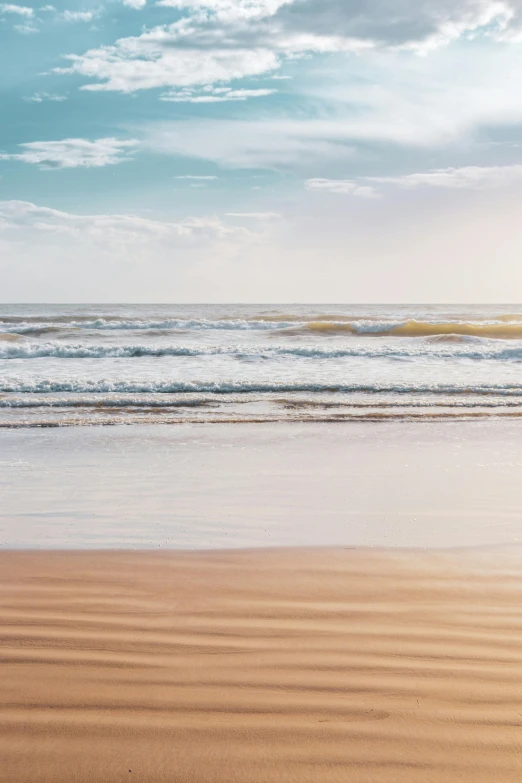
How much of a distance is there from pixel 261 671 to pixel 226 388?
31.2ft

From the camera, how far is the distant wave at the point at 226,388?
11766 millimetres

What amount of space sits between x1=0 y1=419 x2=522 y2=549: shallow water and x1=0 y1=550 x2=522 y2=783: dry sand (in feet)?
1.71

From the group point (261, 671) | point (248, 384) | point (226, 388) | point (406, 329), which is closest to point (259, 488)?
point (261, 671)

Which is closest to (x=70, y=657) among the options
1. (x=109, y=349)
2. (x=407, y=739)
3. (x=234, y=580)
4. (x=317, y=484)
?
(x=234, y=580)

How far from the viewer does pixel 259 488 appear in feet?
17.5

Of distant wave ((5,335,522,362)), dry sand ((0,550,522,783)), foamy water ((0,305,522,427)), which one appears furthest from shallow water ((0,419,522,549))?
distant wave ((5,335,522,362))

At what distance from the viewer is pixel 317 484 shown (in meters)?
5.49

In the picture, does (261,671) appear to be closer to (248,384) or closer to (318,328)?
(248,384)

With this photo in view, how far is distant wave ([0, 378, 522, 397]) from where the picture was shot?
38.6 ft

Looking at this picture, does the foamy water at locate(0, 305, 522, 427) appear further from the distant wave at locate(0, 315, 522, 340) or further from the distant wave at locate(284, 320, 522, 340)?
the distant wave at locate(0, 315, 522, 340)

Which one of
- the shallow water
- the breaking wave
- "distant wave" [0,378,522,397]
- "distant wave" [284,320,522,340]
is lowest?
the shallow water

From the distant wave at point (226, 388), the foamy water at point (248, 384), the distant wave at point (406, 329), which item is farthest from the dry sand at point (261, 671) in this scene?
the distant wave at point (406, 329)

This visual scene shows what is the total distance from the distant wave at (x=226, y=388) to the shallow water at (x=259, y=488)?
145 inches

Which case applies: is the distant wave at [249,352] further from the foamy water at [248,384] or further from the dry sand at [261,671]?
the dry sand at [261,671]
